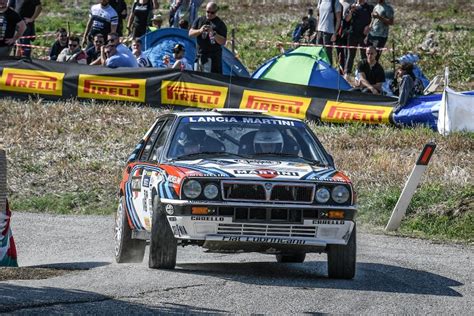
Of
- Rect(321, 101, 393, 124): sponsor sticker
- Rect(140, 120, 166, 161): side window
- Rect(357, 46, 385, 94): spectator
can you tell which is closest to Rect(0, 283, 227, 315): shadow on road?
Rect(140, 120, 166, 161): side window

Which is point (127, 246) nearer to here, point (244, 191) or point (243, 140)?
point (243, 140)

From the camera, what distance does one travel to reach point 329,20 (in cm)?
2578

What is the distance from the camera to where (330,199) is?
1114 cm

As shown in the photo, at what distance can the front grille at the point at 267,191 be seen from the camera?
11.0 meters

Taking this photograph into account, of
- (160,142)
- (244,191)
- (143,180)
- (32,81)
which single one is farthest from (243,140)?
(32,81)

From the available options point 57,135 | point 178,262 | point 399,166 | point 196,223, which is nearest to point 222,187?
point 196,223

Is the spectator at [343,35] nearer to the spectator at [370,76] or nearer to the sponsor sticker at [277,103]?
the spectator at [370,76]

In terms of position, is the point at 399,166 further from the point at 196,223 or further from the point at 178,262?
the point at 196,223

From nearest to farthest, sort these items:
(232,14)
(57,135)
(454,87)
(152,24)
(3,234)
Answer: (3,234) → (57,135) → (454,87) → (152,24) → (232,14)

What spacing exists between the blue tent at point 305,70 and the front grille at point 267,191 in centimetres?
1281

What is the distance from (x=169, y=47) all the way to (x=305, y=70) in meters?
3.31

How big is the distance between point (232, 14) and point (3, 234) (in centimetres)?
3582

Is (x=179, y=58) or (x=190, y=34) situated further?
(x=179, y=58)

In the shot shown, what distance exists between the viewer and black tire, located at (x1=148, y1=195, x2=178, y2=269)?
11.0 meters
